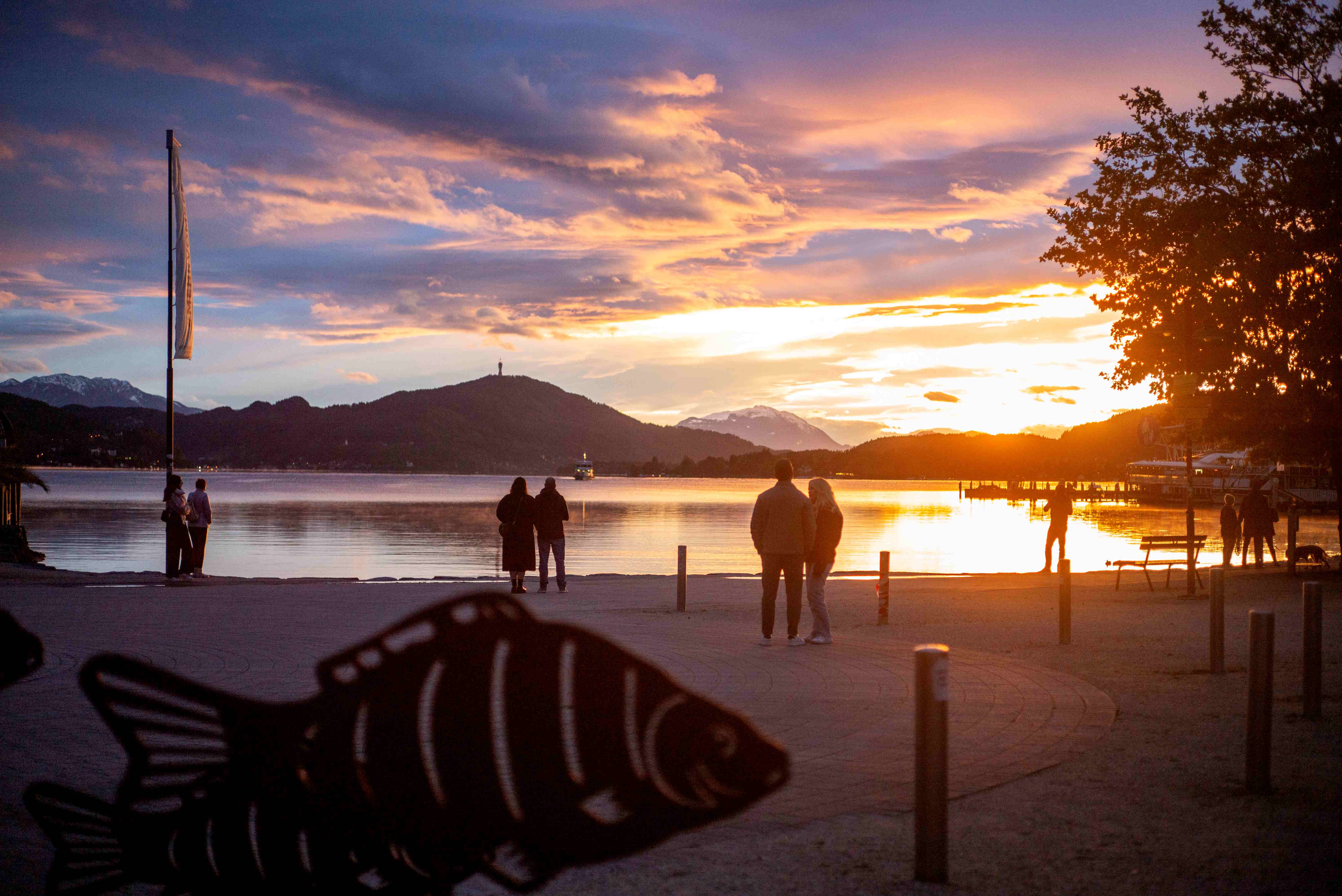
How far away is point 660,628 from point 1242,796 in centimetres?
726

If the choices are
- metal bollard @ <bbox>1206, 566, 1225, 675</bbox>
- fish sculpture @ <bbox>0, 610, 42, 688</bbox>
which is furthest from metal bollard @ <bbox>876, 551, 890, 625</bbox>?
fish sculpture @ <bbox>0, 610, 42, 688</bbox>

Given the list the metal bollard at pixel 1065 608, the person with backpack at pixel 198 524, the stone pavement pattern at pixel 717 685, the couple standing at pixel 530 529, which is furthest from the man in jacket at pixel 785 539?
the person with backpack at pixel 198 524

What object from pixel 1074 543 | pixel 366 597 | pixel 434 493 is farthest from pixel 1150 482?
pixel 366 597

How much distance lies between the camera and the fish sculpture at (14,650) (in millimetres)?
1932

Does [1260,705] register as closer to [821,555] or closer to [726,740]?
[726,740]

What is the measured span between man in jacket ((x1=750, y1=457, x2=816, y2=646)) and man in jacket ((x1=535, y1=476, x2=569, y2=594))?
6.03m

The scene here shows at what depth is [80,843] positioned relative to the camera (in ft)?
8.38

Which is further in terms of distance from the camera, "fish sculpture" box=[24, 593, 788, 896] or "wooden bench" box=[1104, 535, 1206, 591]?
"wooden bench" box=[1104, 535, 1206, 591]

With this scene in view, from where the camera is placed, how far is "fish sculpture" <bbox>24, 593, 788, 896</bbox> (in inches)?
93.7

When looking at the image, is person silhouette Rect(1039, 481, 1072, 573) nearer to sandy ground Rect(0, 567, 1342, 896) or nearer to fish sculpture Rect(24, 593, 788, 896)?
sandy ground Rect(0, 567, 1342, 896)

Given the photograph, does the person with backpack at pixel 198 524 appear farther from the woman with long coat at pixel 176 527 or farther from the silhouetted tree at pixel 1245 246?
the silhouetted tree at pixel 1245 246

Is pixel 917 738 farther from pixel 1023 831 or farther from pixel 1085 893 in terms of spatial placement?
pixel 1023 831

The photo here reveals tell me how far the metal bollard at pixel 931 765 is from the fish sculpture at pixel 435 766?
1622mm

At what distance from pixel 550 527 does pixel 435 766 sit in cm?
1427
